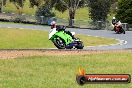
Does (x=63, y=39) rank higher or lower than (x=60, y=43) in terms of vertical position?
higher

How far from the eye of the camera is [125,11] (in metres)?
52.0

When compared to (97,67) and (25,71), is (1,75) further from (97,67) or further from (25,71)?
(97,67)

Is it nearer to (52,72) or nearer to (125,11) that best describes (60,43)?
(52,72)

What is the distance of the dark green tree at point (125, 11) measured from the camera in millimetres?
51469

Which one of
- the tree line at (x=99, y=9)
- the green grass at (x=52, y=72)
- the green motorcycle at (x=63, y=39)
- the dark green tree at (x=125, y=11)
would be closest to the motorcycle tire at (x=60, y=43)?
the green motorcycle at (x=63, y=39)

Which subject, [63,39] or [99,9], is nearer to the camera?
[63,39]

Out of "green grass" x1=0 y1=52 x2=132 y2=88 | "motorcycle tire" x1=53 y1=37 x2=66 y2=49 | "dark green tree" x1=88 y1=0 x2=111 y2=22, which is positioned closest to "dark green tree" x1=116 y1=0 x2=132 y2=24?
"dark green tree" x1=88 y1=0 x2=111 y2=22

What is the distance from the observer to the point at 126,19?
51.4 meters

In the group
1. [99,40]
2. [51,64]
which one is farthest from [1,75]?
→ [99,40]

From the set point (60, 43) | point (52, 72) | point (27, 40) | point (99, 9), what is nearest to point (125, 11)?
point (99, 9)

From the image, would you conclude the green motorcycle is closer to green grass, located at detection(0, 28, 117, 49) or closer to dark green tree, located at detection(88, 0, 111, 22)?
green grass, located at detection(0, 28, 117, 49)

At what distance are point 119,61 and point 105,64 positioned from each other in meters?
1.13

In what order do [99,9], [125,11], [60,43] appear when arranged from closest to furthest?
1. [60,43]
2. [125,11]
3. [99,9]

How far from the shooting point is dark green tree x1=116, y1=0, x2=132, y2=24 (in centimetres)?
5147
